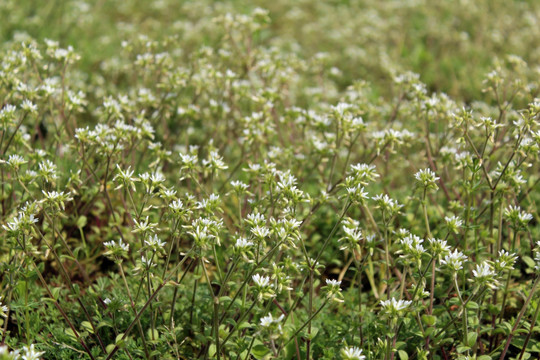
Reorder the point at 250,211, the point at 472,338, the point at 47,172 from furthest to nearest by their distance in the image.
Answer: the point at 250,211, the point at 47,172, the point at 472,338

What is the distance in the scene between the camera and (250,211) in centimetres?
333

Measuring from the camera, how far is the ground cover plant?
235cm

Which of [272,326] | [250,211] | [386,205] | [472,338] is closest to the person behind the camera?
[272,326]

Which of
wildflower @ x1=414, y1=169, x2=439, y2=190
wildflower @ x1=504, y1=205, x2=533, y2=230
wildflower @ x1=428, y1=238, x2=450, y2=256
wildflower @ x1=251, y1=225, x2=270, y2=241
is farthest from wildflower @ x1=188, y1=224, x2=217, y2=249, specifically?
wildflower @ x1=504, y1=205, x2=533, y2=230

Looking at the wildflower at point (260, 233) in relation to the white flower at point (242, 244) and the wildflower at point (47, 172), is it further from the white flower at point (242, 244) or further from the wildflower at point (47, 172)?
the wildflower at point (47, 172)

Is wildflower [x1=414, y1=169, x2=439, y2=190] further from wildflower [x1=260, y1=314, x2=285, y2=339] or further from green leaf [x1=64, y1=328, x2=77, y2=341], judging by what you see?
green leaf [x1=64, y1=328, x2=77, y2=341]

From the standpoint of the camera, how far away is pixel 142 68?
169 inches

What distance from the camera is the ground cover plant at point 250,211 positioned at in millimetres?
2350

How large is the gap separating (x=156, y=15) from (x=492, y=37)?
4.57 meters

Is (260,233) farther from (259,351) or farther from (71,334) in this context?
(71,334)

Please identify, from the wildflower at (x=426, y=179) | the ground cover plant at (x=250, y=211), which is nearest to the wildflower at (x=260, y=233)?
the ground cover plant at (x=250, y=211)

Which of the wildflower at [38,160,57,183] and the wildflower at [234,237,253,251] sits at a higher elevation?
the wildflower at [38,160,57,183]

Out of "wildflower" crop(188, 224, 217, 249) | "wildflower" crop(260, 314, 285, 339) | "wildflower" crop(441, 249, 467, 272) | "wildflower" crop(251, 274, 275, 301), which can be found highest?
"wildflower" crop(188, 224, 217, 249)

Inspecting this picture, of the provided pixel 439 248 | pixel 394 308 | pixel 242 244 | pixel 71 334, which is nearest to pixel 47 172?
pixel 71 334
